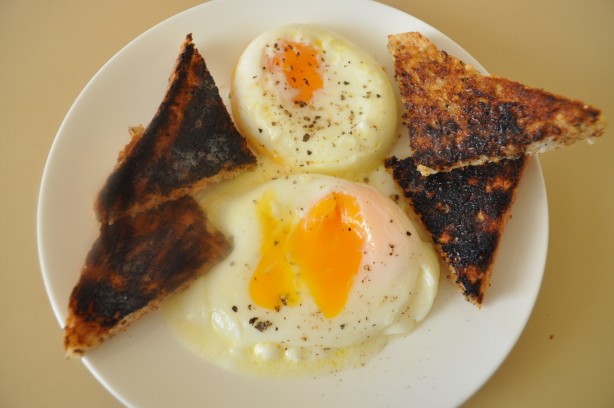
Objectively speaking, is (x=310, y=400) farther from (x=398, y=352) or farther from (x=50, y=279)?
(x=50, y=279)

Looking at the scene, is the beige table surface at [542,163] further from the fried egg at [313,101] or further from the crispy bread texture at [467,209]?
the fried egg at [313,101]

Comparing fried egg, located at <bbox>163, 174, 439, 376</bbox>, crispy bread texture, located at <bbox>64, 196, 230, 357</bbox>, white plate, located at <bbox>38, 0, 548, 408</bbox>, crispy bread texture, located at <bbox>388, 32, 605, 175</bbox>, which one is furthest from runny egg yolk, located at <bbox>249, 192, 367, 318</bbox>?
crispy bread texture, located at <bbox>388, 32, 605, 175</bbox>

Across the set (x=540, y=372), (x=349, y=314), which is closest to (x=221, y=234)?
(x=349, y=314)

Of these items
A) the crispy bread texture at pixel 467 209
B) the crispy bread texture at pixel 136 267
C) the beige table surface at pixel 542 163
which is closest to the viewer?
the crispy bread texture at pixel 136 267

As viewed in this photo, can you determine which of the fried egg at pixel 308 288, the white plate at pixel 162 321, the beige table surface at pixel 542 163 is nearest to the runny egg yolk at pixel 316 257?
the fried egg at pixel 308 288

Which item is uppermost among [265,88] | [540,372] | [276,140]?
[265,88]

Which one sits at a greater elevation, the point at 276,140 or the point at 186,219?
the point at 276,140
